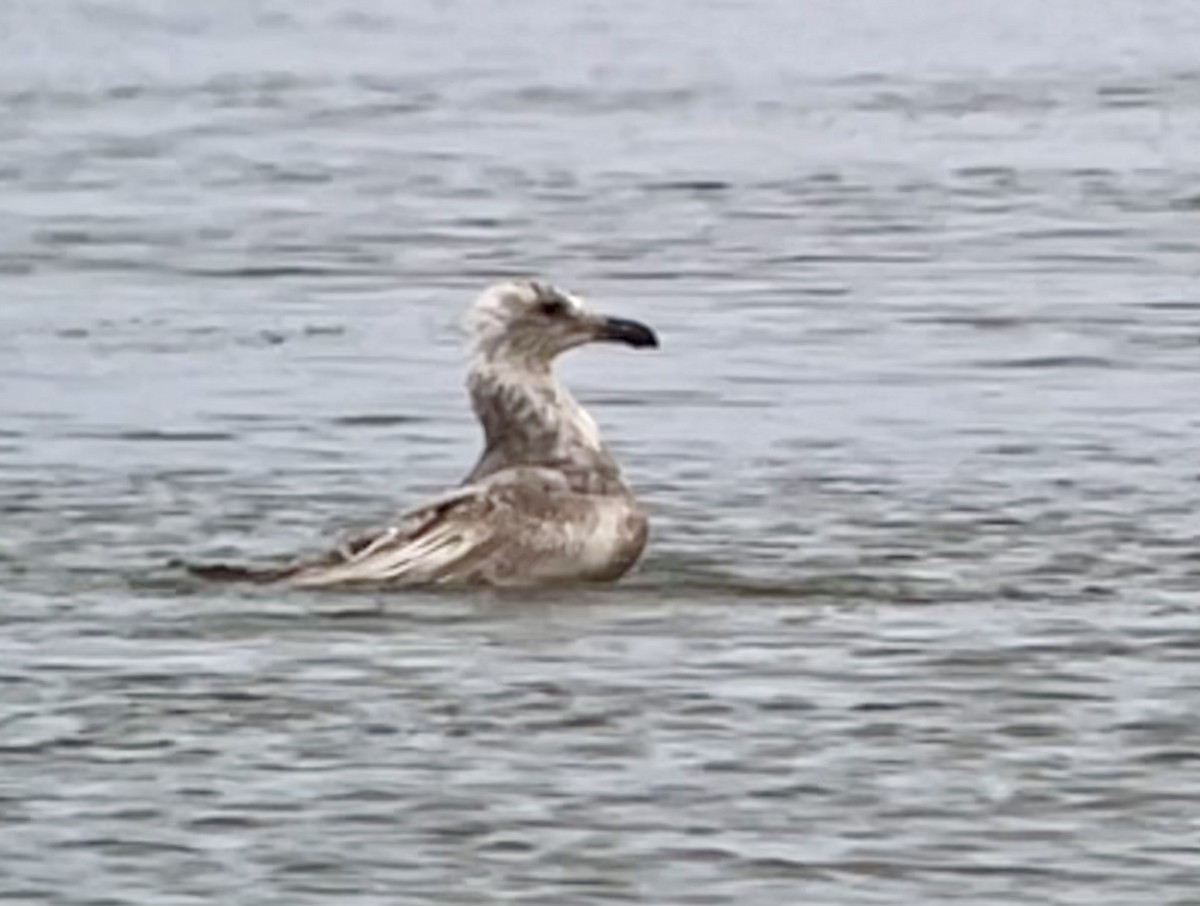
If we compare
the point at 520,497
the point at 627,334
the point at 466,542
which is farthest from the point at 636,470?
the point at 466,542

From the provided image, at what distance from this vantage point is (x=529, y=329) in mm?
12133

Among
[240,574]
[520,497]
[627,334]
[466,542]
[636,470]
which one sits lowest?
[240,574]

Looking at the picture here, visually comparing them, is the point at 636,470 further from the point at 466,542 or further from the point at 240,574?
the point at 240,574

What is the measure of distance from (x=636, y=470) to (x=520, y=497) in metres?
1.71

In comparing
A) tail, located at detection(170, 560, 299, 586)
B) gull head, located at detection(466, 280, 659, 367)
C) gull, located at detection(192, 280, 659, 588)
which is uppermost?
gull head, located at detection(466, 280, 659, 367)

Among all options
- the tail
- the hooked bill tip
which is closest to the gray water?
the tail

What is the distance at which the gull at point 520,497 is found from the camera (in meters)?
11.3

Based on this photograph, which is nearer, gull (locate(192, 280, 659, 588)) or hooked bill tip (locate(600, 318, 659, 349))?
gull (locate(192, 280, 659, 588))

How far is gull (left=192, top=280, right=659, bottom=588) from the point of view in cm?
1134

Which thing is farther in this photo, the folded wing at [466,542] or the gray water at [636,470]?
the folded wing at [466,542]

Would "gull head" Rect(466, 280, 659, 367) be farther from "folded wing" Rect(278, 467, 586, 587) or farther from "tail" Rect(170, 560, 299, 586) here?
"tail" Rect(170, 560, 299, 586)

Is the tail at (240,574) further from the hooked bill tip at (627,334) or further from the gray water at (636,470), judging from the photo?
the hooked bill tip at (627,334)

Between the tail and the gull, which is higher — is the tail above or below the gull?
below

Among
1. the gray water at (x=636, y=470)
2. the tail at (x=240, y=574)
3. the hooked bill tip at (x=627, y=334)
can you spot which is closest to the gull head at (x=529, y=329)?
the hooked bill tip at (x=627, y=334)
